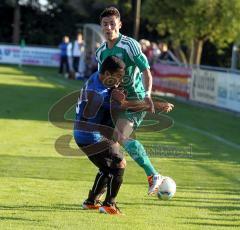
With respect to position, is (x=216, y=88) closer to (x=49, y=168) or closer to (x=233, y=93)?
(x=233, y=93)

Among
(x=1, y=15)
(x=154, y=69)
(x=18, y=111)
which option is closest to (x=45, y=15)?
(x=1, y=15)

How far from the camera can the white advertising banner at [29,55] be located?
4572 cm

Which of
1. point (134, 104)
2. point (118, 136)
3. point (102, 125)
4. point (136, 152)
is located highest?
point (134, 104)

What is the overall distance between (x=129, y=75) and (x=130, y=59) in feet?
0.69

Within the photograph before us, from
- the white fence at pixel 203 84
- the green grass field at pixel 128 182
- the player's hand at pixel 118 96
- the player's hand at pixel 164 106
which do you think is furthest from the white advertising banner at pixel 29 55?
the player's hand at pixel 118 96

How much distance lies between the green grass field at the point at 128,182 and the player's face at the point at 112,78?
4.37 ft

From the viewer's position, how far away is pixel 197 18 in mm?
33062

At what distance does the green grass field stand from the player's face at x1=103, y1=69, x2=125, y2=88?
133cm

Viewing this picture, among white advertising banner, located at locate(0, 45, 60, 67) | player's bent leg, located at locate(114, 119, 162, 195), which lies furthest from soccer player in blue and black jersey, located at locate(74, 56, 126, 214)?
white advertising banner, located at locate(0, 45, 60, 67)

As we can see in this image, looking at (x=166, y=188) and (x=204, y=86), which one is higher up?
(x=166, y=188)

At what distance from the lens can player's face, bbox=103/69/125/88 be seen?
7598 mm

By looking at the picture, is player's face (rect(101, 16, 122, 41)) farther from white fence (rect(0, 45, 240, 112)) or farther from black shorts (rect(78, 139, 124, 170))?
white fence (rect(0, 45, 240, 112))

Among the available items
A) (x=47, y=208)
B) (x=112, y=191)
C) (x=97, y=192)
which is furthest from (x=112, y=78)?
(x=47, y=208)

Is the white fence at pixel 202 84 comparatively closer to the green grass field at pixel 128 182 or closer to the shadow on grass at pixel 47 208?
the green grass field at pixel 128 182
